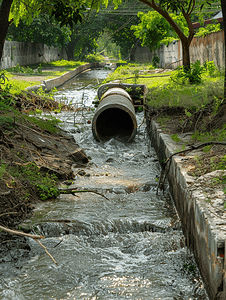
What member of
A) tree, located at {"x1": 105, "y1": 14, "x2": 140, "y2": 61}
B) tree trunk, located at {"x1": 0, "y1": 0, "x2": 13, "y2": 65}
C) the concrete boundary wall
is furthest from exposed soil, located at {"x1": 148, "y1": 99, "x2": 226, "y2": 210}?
tree, located at {"x1": 105, "y1": 14, "x2": 140, "y2": 61}

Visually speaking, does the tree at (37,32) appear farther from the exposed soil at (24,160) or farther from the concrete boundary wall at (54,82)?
the exposed soil at (24,160)

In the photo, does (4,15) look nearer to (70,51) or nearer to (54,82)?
(54,82)

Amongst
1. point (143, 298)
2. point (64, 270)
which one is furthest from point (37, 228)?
point (143, 298)

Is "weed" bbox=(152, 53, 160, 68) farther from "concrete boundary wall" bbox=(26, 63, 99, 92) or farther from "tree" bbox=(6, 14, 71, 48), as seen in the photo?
"tree" bbox=(6, 14, 71, 48)

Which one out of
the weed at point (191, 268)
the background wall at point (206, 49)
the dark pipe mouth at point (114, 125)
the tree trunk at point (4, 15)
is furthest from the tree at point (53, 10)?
the background wall at point (206, 49)

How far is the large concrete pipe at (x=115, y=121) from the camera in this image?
8.63 meters

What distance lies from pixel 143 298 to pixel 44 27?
2819cm

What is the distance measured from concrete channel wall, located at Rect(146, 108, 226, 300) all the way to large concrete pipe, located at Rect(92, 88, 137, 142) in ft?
12.9

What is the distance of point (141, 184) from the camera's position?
5.88 metres

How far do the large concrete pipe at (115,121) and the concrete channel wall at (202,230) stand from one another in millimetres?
3920

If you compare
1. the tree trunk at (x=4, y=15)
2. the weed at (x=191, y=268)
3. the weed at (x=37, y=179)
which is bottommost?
the weed at (x=191, y=268)

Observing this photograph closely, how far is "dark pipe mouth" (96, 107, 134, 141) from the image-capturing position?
30.8ft

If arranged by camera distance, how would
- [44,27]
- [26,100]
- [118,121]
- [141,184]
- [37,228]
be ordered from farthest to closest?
[44,27], [118,121], [26,100], [141,184], [37,228]

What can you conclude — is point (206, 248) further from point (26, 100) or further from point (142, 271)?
point (26, 100)
